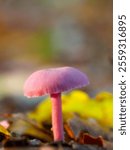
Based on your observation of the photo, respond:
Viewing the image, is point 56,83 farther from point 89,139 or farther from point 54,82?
point 89,139

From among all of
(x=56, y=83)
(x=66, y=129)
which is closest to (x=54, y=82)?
(x=56, y=83)

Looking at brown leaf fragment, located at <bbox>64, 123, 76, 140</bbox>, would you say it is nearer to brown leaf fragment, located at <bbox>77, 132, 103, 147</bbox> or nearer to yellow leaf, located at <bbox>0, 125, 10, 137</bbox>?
Result: brown leaf fragment, located at <bbox>77, 132, 103, 147</bbox>

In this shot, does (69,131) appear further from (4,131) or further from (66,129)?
(4,131)

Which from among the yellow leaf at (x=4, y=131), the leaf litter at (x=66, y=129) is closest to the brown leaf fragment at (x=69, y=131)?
the leaf litter at (x=66, y=129)

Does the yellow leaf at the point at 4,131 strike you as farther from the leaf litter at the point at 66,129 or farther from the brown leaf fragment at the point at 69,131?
the brown leaf fragment at the point at 69,131

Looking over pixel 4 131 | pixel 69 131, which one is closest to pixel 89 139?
pixel 69 131

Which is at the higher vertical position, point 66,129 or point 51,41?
point 51,41
